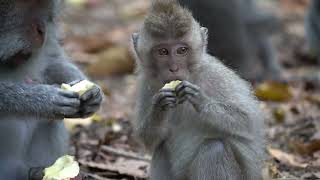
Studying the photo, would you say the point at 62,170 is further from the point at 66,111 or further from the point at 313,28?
the point at 313,28

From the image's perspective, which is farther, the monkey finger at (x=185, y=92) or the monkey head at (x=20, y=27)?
the monkey head at (x=20, y=27)

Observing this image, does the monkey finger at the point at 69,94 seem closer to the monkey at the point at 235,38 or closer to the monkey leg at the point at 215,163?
the monkey leg at the point at 215,163

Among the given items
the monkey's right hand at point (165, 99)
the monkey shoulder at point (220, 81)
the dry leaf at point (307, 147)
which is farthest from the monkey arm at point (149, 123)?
the dry leaf at point (307, 147)

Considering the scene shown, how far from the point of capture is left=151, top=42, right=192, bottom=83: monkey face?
18.7 feet

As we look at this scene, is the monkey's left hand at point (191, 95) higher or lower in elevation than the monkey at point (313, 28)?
higher

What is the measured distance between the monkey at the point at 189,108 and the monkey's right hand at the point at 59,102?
0.55 meters

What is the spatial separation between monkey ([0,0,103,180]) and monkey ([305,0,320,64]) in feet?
25.6

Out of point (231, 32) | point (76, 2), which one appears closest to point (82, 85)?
point (231, 32)

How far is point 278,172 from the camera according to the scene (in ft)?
23.1

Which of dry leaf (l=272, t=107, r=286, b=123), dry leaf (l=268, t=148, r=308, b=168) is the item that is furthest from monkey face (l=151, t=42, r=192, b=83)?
dry leaf (l=272, t=107, r=286, b=123)

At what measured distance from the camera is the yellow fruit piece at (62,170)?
584 cm

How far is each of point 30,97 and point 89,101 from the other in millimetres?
444

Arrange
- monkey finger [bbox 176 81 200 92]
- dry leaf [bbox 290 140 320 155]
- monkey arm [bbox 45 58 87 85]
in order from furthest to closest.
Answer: dry leaf [bbox 290 140 320 155], monkey arm [bbox 45 58 87 85], monkey finger [bbox 176 81 200 92]

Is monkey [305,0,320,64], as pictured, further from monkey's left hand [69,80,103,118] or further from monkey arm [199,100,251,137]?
monkey's left hand [69,80,103,118]
